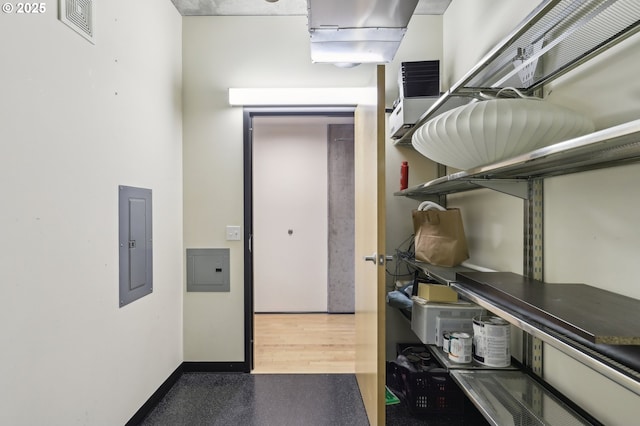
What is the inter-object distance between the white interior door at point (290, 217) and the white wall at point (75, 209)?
1701 millimetres

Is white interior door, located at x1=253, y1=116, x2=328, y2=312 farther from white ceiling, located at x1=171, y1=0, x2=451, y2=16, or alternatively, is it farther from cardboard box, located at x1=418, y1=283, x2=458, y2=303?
cardboard box, located at x1=418, y1=283, x2=458, y2=303

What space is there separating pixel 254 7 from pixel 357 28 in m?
0.98

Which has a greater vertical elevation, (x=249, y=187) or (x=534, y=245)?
(x=249, y=187)

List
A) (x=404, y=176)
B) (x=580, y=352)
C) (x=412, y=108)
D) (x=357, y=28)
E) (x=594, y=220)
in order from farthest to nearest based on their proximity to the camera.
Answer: (x=404, y=176)
(x=412, y=108)
(x=357, y=28)
(x=594, y=220)
(x=580, y=352)

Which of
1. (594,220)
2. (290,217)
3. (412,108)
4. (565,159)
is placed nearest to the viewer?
(565,159)

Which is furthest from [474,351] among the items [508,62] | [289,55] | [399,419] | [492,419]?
[289,55]

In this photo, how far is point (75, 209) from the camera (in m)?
1.27

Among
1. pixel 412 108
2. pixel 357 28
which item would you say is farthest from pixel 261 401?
pixel 357 28

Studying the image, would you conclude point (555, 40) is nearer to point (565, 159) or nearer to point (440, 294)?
point (565, 159)

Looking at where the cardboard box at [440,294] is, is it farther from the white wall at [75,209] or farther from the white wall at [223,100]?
the white wall at [75,209]

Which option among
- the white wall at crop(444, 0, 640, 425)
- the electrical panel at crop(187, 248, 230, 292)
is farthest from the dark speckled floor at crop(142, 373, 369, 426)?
the white wall at crop(444, 0, 640, 425)

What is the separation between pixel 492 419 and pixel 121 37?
96.7 inches

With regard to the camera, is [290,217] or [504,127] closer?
[504,127]

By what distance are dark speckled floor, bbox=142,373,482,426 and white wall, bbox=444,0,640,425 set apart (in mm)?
955
